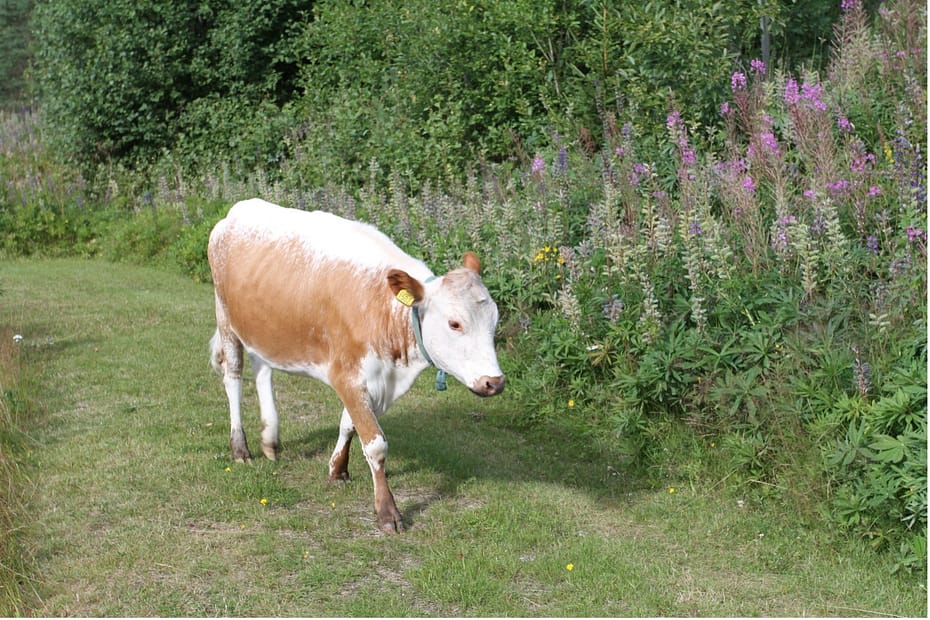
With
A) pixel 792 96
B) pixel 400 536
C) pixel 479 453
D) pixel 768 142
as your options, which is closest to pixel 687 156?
pixel 768 142

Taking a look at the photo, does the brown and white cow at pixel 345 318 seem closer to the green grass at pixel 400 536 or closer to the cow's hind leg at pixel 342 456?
the cow's hind leg at pixel 342 456

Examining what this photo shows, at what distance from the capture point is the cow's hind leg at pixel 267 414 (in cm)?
709

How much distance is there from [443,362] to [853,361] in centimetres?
235

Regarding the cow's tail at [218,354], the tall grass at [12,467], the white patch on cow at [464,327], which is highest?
the white patch on cow at [464,327]

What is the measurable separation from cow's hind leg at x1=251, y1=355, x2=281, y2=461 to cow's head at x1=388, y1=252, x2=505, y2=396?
183 cm

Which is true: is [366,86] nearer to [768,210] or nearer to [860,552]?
[768,210]

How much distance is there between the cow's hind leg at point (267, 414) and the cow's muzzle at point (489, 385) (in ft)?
7.08

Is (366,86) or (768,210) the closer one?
(768,210)

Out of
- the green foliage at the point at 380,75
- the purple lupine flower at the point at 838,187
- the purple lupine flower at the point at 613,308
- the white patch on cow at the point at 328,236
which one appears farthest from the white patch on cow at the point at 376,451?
the green foliage at the point at 380,75

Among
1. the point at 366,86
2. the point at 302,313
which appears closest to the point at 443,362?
the point at 302,313

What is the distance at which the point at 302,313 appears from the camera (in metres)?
6.43

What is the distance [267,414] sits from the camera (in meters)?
7.09

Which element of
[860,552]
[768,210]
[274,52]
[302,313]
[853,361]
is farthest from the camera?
[274,52]

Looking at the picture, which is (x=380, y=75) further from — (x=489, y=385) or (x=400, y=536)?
(x=489, y=385)
